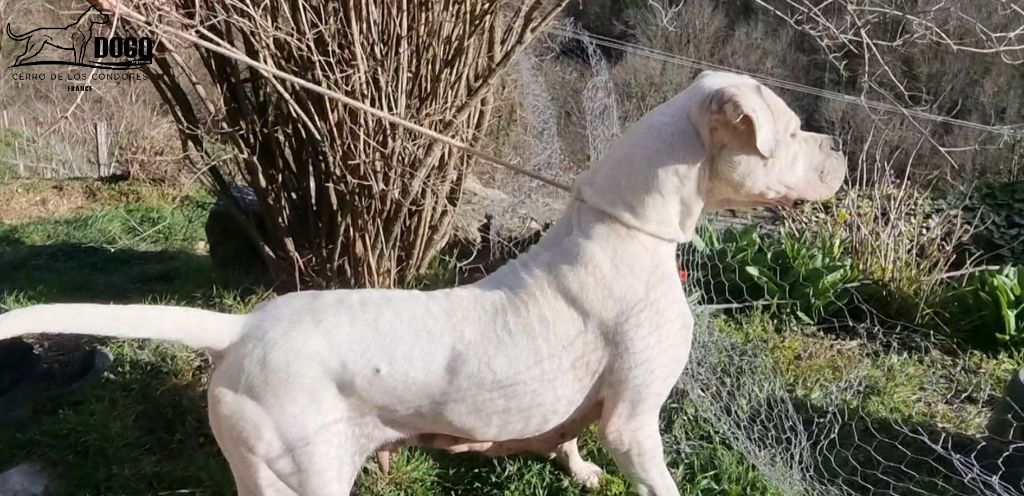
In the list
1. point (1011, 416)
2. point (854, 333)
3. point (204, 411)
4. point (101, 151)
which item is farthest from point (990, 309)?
point (101, 151)

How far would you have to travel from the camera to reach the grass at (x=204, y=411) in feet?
9.64

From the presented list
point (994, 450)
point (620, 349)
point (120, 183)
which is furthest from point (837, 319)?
point (120, 183)

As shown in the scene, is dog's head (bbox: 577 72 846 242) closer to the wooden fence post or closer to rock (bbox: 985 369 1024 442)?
rock (bbox: 985 369 1024 442)

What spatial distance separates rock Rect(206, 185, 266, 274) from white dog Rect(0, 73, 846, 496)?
2.47m

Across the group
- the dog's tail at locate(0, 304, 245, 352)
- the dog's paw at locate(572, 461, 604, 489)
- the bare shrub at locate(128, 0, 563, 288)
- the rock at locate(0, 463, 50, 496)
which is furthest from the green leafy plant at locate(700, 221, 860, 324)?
the rock at locate(0, 463, 50, 496)

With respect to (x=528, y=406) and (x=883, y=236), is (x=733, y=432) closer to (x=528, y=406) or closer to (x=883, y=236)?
(x=528, y=406)

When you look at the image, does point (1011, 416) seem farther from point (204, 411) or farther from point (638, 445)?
point (204, 411)

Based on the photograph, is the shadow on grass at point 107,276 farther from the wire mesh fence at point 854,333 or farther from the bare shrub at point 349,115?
the wire mesh fence at point 854,333

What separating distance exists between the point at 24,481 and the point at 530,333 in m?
2.05

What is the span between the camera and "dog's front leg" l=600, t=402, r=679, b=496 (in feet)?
7.11

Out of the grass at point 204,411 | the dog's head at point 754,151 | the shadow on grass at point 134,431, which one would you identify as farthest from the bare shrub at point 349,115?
the dog's head at point 754,151

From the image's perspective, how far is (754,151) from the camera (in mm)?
2014

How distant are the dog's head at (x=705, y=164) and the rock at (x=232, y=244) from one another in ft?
9.05

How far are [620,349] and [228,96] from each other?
2166 millimetres
